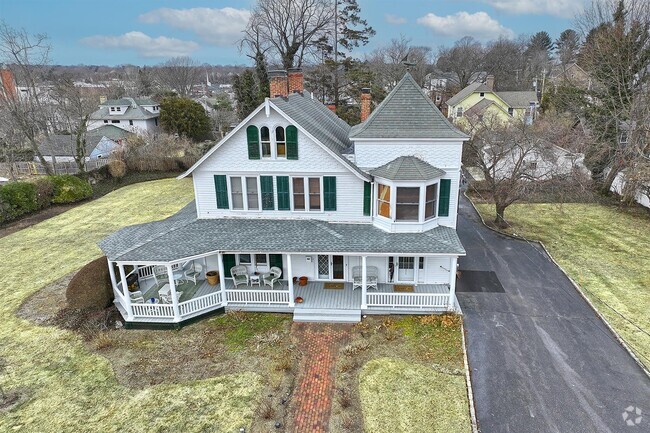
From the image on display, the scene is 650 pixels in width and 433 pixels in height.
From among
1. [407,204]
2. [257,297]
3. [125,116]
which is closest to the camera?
[257,297]

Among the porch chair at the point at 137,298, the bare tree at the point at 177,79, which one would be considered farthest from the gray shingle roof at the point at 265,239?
the bare tree at the point at 177,79

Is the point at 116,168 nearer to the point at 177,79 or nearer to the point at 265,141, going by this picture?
the point at 265,141

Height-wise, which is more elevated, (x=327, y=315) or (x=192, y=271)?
(x=192, y=271)

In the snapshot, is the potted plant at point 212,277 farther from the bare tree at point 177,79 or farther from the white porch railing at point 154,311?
the bare tree at point 177,79

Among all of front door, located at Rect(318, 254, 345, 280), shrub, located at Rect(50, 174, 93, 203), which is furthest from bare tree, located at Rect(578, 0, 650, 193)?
shrub, located at Rect(50, 174, 93, 203)

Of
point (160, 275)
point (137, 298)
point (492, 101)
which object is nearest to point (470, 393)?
point (137, 298)

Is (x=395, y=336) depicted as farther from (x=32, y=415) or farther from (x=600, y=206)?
(x=600, y=206)

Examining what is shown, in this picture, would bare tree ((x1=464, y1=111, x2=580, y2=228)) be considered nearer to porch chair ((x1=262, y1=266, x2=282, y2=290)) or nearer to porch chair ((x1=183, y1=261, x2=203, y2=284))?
porch chair ((x1=262, y1=266, x2=282, y2=290))
